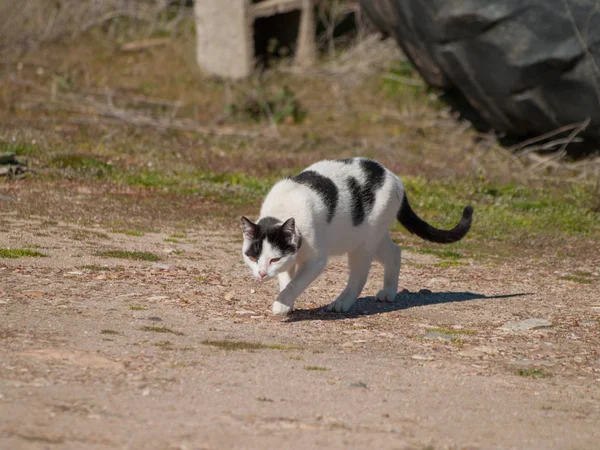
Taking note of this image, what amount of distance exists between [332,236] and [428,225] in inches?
53.9

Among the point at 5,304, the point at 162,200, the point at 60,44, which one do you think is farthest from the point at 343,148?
the point at 5,304

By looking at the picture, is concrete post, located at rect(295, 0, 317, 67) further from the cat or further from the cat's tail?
the cat

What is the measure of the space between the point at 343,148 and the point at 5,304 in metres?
8.83

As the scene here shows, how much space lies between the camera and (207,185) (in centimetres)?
1150

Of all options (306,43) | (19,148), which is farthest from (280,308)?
(306,43)

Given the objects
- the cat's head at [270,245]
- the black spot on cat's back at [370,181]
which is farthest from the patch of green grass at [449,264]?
the cat's head at [270,245]

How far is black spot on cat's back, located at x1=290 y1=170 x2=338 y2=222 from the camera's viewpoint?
21.3 ft

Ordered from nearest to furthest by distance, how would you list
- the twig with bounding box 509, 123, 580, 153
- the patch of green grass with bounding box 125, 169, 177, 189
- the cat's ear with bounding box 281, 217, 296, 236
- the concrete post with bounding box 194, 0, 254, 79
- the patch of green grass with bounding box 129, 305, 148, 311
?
1. the cat's ear with bounding box 281, 217, 296, 236
2. the patch of green grass with bounding box 129, 305, 148, 311
3. the patch of green grass with bounding box 125, 169, 177, 189
4. the twig with bounding box 509, 123, 580, 153
5. the concrete post with bounding box 194, 0, 254, 79

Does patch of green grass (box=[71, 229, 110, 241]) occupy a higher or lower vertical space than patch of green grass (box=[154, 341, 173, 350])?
higher

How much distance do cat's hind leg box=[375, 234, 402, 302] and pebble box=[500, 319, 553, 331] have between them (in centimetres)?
104

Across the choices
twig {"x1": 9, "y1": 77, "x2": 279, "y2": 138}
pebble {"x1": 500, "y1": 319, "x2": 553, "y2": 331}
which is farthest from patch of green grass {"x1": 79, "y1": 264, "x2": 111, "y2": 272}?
twig {"x1": 9, "y1": 77, "x2": 279, "y2": 138}

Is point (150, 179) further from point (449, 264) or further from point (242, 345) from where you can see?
point (242, 345)

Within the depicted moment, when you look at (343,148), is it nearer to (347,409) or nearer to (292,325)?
(292,325)

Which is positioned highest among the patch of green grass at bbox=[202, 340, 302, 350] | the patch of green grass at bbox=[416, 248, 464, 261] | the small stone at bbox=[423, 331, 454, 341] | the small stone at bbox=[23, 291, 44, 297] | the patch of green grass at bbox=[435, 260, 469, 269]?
the small stone at bbox=[23, 291, 44, 297]
